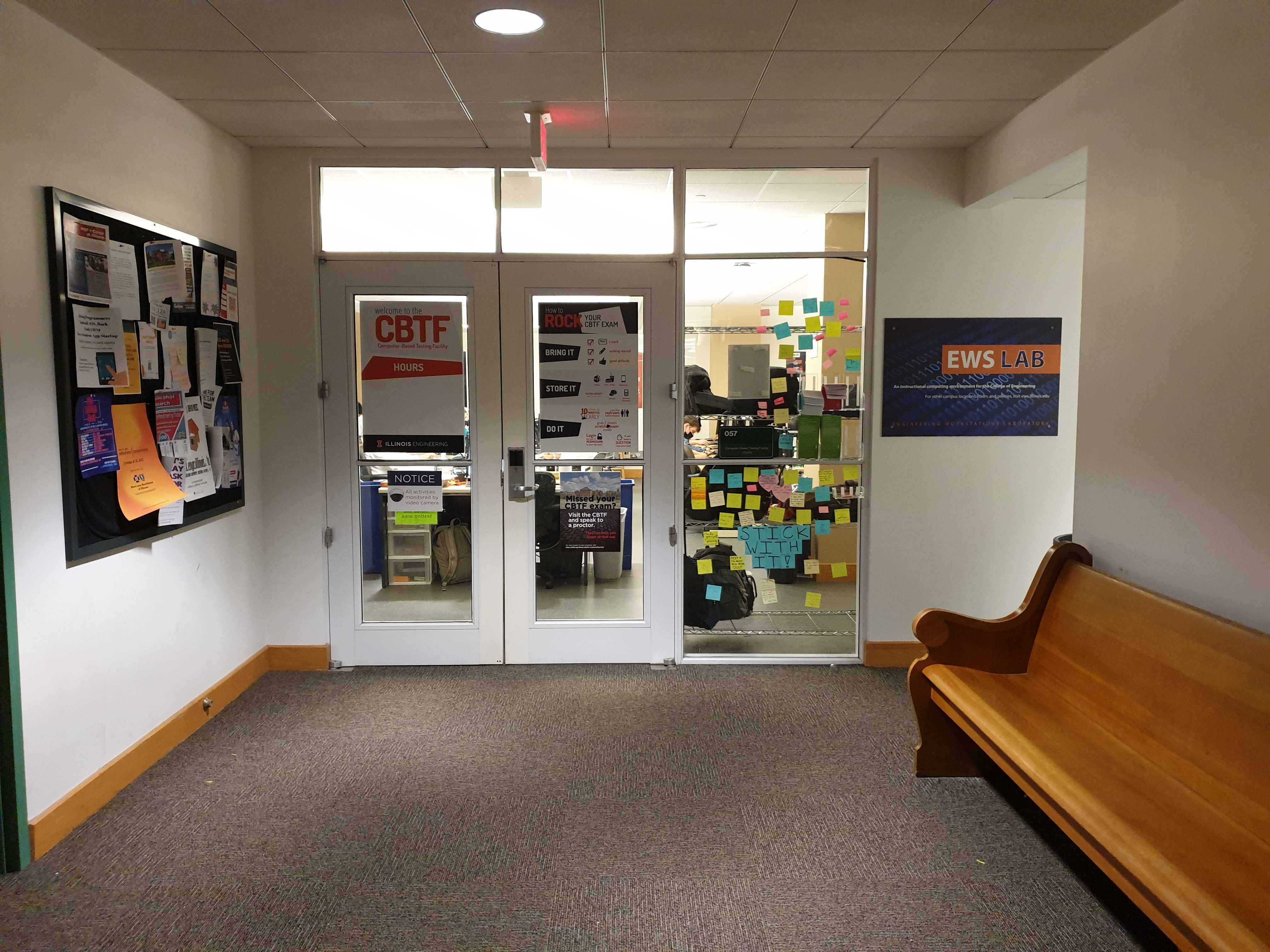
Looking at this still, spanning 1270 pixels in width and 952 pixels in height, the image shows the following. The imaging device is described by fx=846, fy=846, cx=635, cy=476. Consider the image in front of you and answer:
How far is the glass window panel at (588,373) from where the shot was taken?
441cm

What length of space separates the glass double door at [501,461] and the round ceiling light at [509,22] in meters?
1.56

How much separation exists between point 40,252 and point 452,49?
1532mm

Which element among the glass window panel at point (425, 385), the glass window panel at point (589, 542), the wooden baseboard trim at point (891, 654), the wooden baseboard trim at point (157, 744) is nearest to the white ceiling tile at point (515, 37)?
the glass window panel at point (425, 385)

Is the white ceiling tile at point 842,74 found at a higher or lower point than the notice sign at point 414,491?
higher

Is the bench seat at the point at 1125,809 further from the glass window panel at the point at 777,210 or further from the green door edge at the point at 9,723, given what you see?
the green door edge at the point at 9,723

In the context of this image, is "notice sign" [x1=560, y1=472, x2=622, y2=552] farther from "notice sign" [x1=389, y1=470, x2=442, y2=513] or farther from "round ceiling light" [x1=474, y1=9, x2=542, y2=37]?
"round ceiling light" [x1=474, y1=9, x2=542, y2=37]

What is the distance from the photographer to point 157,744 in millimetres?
3398

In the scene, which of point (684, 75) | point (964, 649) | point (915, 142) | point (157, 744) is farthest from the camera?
point (915, 142)

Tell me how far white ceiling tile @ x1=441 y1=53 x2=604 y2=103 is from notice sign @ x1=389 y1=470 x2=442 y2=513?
1863 millimetres

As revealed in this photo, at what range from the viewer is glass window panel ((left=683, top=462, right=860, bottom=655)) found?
454cm

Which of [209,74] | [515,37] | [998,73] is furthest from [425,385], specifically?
[998,73]

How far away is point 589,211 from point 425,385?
124 cm

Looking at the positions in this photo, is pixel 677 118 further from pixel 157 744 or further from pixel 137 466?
pixel 157 744

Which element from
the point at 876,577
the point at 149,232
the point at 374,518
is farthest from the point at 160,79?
the point at 876,577
